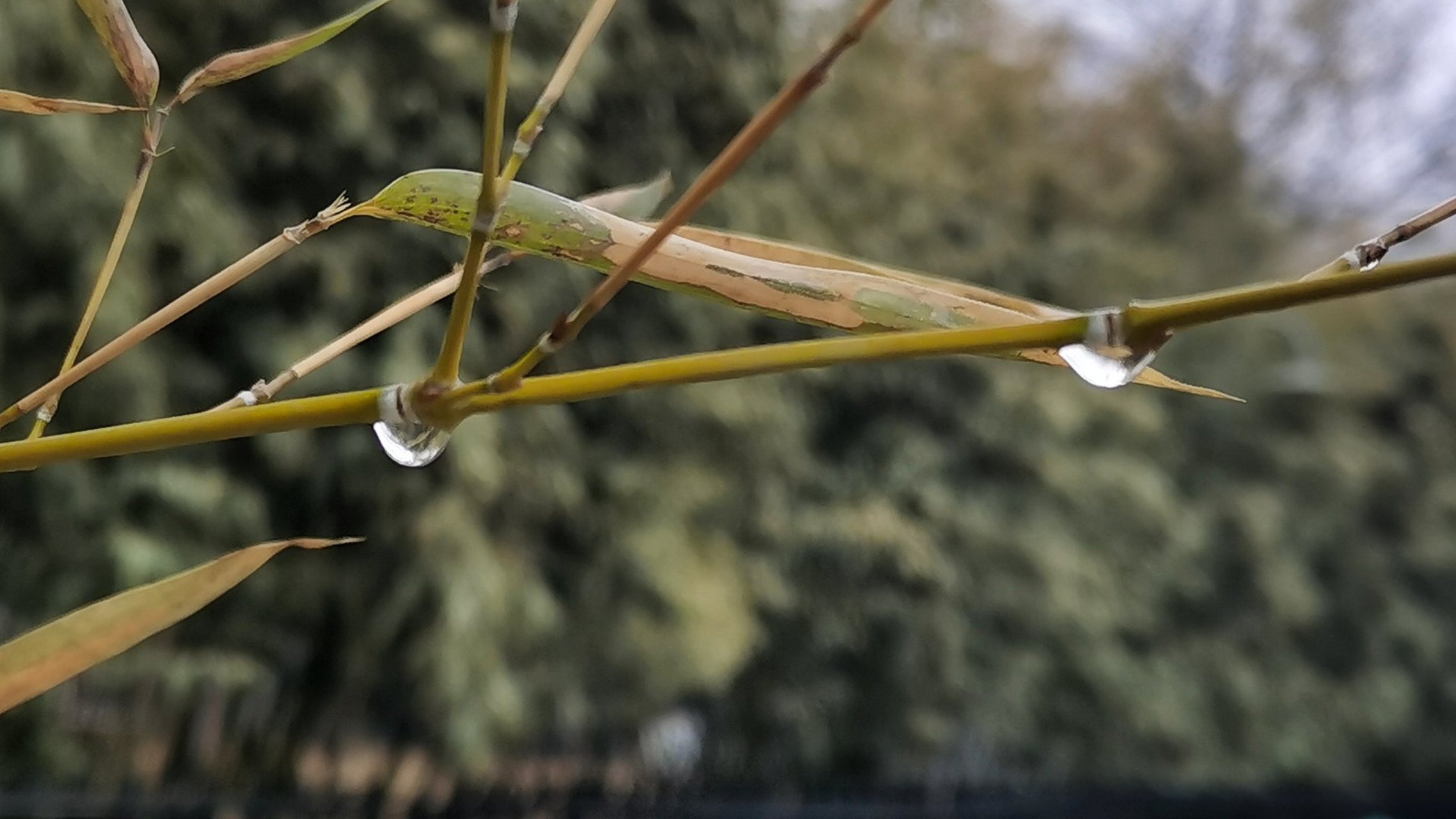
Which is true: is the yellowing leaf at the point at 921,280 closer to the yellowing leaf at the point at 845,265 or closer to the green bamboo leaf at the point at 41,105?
the yellowing leaf at the point at 845,265

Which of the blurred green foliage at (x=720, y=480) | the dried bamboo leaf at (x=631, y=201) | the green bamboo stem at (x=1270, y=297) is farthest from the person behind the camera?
the blurred green foliage at (x=720, y=480)

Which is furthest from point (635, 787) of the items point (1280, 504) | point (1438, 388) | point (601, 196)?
point (1438, 388)

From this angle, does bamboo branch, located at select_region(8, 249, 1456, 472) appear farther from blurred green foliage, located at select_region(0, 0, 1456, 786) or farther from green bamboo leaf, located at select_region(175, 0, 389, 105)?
blurred green foliage, located at select_region(0, 0, 1456, 786)

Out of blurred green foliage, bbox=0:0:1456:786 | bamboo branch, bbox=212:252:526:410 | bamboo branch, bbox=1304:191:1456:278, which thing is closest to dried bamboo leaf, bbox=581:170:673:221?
bamboo branch, bbox=212:252:526:410

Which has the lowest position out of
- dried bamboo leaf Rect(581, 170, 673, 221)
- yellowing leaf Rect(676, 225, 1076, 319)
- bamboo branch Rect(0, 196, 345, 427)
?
bamboo branch Rect(0, 196, 345, 427)

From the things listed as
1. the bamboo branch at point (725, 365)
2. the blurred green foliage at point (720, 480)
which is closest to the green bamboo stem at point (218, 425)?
the bamboo branch at point (725, 365)

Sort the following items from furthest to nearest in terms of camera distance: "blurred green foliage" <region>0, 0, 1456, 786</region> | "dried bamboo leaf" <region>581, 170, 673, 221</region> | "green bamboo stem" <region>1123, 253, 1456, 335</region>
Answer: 1. "blurred green foliage" <region>0, 0, 1456, 786</region>
2. "dried bamboo leaf" <region>581, 170, 673, 221</region>
3. "green bamboo stem" <region>1123, 253, 1456, 335</region>
